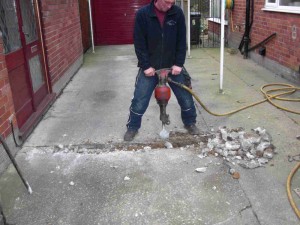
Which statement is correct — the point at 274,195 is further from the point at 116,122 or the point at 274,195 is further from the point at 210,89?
the point at 210,89

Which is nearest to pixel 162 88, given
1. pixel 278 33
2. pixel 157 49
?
pixel 157 49

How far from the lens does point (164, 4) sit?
3531mm

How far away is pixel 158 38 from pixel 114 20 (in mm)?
9844

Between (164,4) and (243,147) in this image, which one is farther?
(243,147)

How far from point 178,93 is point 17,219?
7.30ft

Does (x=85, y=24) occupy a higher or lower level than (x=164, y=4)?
lower

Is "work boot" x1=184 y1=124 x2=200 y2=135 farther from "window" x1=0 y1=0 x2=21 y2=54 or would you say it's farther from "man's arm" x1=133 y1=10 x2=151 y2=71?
"window" x1=0 y1=0 x2=21 y2=54

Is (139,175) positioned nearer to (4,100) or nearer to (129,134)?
(129,134)

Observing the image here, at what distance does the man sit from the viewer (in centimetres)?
366

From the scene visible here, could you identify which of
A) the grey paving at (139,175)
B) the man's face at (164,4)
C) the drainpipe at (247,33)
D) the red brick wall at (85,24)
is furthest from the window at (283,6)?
the red brick wall at (85,24)

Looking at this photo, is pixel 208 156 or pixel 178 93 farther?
pixel 178 93

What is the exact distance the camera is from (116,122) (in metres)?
4.70

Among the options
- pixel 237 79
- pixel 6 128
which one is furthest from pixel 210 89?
pixel 6 128

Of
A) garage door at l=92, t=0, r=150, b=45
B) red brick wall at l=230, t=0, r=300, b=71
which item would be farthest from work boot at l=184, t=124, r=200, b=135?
garage door at l=92, t=0, r=150, b=45
